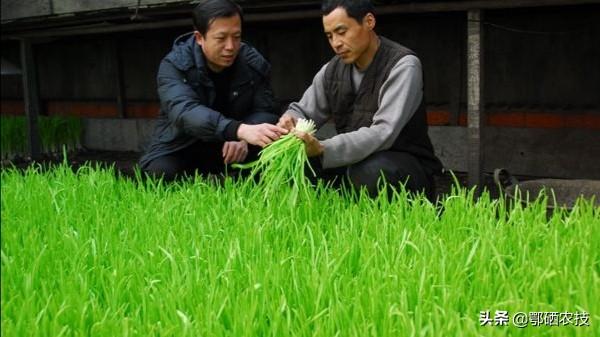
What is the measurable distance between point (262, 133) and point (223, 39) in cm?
66

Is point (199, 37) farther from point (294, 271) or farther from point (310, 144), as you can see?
point (294, 271)

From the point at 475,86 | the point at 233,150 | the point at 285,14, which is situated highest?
the point at 285,14

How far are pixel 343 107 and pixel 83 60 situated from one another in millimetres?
7037

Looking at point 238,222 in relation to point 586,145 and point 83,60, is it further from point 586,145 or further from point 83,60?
point 83,60

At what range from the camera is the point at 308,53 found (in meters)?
7.12

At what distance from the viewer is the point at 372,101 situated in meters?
3.16

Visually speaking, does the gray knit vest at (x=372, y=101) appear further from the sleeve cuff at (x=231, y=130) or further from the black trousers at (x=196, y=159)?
the black trousers at (x=196, y=159)

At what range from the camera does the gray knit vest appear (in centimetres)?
313

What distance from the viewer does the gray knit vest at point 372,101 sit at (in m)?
3.13

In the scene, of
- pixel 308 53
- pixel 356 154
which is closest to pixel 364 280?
pixel 356 154

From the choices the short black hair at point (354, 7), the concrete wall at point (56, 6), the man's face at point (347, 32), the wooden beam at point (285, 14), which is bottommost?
the man's face at point (347, 32)

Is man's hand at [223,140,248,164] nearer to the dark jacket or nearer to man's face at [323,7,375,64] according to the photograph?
the dark jacket

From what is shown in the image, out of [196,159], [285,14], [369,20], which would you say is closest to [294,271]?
[369,20]

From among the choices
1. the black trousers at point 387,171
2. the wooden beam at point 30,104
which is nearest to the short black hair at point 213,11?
the black trousers at point 387,171
